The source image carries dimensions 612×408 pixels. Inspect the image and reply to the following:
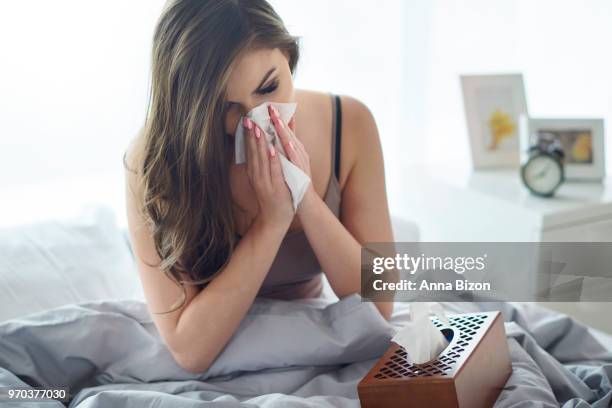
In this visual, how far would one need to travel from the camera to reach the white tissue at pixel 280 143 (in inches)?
44.0

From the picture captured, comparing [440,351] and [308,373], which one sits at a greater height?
[440,351]

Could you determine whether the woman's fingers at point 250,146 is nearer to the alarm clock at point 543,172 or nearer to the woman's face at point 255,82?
the woman's face at point 255,82

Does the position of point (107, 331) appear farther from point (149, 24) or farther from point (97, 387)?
point (149, 24)

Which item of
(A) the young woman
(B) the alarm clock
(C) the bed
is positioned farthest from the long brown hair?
(B) the alarm clock

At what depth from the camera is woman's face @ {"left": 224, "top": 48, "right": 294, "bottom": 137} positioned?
3.56 feet

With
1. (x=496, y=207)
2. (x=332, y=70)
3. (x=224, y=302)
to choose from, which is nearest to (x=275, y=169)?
(x=224, y=302)

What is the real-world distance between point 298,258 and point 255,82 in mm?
425

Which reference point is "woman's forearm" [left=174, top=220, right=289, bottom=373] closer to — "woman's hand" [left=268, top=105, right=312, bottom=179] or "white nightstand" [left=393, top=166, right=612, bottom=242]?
"woman's hand" [left=268, top=105, right=312, bottom=179]

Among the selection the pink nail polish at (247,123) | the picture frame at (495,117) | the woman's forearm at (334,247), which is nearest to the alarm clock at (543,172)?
the picture frame at (495,117)

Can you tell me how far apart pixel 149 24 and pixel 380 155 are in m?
0.92

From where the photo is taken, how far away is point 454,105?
8.79ft

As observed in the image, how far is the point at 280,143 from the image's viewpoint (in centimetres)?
116

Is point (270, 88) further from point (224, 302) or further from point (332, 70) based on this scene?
point (332, 70)

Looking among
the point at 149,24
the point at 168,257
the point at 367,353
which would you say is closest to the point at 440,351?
the point at 367,353
